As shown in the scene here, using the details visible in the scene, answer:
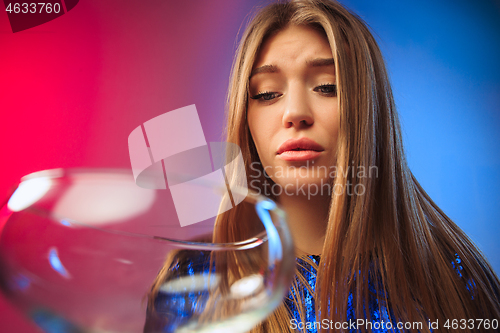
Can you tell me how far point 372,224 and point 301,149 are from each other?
17 cm

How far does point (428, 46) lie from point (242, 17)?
0.41m

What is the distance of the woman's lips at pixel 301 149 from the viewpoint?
57cm

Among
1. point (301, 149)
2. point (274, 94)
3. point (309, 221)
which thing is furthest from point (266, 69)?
point (309, 221)

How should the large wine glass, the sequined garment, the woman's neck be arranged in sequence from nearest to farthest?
the large wine glass → the sequined garment → the woman's neck

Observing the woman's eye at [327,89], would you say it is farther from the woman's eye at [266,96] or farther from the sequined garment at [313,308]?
the sequined garment at [313,308]

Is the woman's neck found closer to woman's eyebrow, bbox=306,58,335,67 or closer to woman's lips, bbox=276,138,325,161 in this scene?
woman's lips, bbox=276,138,325,161

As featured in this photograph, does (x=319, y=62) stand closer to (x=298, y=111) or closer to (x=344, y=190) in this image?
(x=298, y=111)

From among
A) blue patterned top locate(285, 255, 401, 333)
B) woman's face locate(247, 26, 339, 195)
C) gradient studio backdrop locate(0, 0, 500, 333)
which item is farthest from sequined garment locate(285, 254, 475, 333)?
gradient studio backdrop locate(0, 0, 500, 333)

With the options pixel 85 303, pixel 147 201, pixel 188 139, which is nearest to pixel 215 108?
pixel 188 139

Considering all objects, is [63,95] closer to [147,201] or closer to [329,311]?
[147,201]

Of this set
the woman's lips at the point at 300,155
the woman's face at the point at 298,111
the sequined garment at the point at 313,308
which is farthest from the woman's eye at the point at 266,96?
the sequined garment at the point at 313,308

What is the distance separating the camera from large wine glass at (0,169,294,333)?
23 cm

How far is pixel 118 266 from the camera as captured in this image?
30 cm

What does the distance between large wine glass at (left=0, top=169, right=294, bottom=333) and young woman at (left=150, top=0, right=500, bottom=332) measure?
0.53ft
